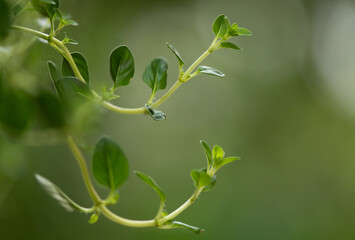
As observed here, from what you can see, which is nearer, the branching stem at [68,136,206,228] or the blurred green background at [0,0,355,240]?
the branching stem at [68,136,206,228]

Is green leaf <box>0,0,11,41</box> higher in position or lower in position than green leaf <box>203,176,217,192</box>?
higher

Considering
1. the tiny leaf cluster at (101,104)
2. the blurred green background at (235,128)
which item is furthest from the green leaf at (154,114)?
the blurred green background at (235,128)

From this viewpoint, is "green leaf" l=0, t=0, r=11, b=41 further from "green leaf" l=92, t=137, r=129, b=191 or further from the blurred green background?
the blurred green background

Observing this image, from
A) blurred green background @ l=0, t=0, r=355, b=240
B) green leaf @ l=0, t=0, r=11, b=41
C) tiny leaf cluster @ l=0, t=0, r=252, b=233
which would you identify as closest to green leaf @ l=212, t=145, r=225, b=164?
tiny leaf cluster @ l=0, t=0, r=252, b=233

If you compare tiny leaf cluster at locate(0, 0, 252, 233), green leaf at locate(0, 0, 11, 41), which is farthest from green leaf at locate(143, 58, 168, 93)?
green leaf at locate(0, 0, 11, 41)

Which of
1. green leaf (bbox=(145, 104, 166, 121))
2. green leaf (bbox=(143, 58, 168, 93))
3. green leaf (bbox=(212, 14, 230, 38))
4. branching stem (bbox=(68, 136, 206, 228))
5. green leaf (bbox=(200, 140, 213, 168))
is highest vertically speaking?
green leaf (bbox=(212, 14, 230, 38))

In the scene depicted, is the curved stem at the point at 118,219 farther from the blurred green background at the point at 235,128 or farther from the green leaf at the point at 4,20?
the blurred green background at the point at 235,128
